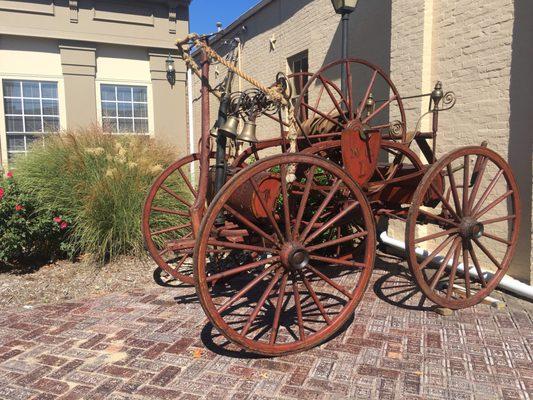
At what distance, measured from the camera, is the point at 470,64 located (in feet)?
15.1

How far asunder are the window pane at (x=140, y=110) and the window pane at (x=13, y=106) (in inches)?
114

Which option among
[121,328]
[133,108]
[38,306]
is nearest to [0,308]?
[38,306]

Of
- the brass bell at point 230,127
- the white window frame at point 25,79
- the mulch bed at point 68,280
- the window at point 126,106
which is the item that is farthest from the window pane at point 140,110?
the brass bell at point 230,127

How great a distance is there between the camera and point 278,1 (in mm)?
9164

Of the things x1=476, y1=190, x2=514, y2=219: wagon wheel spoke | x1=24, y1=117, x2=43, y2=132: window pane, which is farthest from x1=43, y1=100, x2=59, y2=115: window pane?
x1=476, y1=190, x2=514, y2=219: wagon wheel spoke

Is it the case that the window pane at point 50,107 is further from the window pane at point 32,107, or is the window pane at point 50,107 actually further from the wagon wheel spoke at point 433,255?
the wagon wheel spoke at point 433,255

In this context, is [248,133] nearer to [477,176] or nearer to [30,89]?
[477,176]

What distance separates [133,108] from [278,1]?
18.6ft

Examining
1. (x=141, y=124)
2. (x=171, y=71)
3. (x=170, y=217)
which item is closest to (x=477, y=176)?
(x=170, y=217)

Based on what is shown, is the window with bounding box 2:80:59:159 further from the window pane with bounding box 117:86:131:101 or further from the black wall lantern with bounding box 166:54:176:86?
the black wall lantern with bounding box 166:54:176:86

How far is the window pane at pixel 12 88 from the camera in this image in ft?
37.3

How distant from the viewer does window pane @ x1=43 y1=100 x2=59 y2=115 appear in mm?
11836

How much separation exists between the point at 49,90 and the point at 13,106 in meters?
0.98

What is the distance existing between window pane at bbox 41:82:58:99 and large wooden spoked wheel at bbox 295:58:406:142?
750 centimetres
